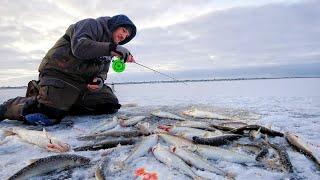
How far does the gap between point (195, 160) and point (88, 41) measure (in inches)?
125

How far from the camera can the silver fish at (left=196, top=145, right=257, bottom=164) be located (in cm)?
422

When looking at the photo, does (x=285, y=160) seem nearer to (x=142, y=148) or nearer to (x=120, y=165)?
(x=142, y=148)

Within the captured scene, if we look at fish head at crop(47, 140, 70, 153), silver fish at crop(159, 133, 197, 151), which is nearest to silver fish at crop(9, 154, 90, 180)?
fish head at crop(47, 140, 70, 153)

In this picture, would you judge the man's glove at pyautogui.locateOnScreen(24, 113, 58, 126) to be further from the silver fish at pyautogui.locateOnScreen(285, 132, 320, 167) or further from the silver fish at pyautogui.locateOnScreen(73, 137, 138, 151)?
the silver fish at pyautogui.locateOnScreen(285, 132, 320, 167)

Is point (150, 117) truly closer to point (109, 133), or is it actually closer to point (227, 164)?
point (109, 133)

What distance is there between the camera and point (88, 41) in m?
6.27

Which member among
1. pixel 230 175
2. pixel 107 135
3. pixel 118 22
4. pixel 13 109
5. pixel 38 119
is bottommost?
pixel 230 175

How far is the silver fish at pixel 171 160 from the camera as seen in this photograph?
12.4 ft

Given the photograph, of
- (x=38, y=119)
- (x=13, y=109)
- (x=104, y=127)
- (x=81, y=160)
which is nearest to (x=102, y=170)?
(x=81, y=160)

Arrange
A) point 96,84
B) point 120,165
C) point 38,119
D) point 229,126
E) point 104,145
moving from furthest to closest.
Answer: point 96,84 < point 38,119 < point 229,126 < point 104,145 < point 120,165

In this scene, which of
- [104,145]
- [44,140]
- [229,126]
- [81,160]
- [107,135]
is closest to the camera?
[81,160]

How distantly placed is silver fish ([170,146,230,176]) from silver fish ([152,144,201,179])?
10 cm

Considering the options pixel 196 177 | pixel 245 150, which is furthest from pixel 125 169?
pixel 245 150

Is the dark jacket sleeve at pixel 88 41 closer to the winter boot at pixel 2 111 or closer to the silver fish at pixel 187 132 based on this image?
the silver fish at pixel 187 132
